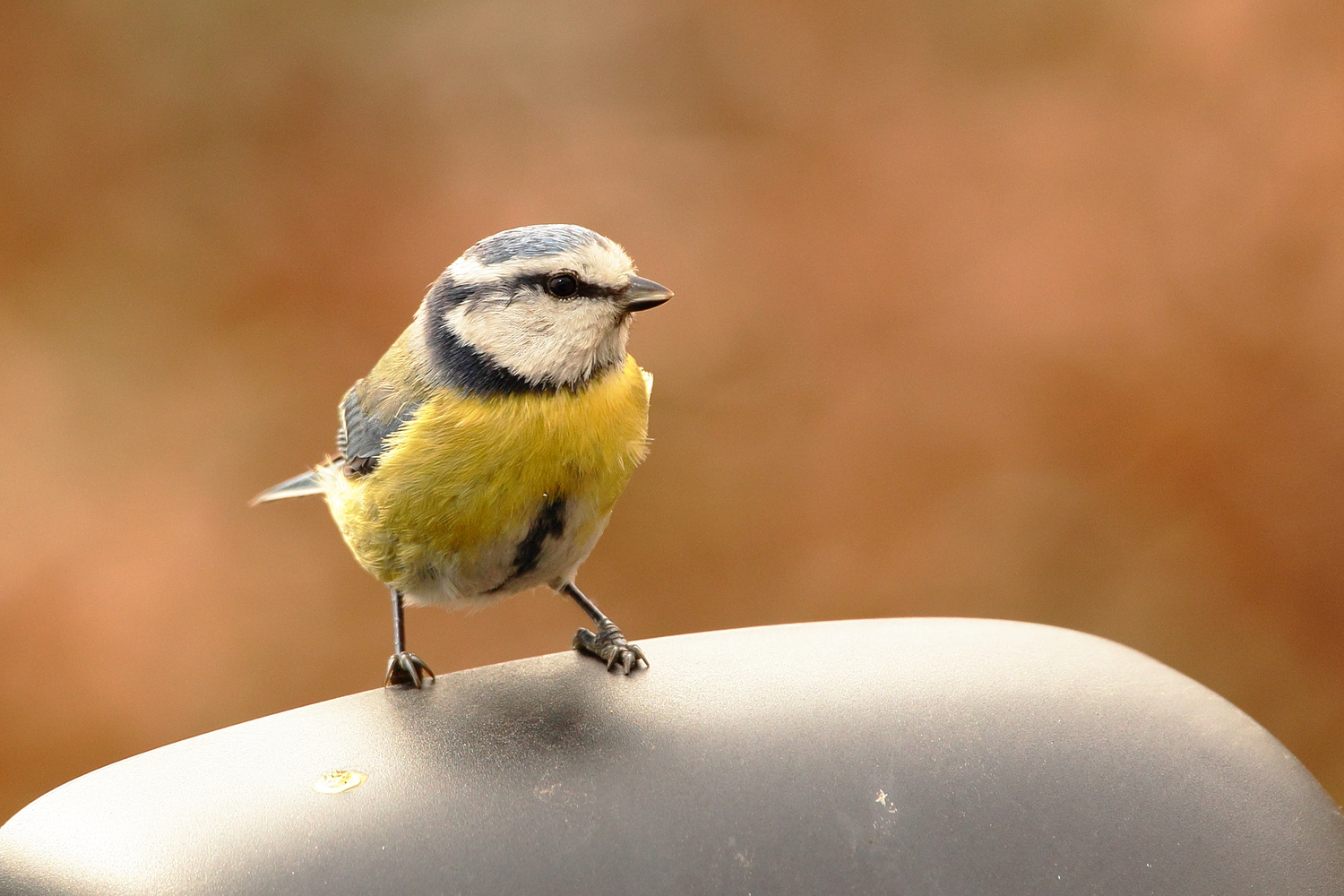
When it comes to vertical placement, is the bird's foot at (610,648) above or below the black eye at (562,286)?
below

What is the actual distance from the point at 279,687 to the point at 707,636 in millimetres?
1972

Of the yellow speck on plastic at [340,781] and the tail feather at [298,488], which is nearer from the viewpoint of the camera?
the yellow speck on plastic at [340,781]

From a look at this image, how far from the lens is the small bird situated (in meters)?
1.74

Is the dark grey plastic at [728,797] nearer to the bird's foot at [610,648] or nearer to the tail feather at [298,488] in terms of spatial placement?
the bird's foot at [610,648]

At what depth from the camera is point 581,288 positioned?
5.71 ft

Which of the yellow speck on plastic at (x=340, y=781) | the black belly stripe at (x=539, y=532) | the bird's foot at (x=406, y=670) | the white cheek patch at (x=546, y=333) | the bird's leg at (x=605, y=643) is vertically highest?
the white cheek patch at (x=546, y=333)

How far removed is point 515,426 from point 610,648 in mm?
323

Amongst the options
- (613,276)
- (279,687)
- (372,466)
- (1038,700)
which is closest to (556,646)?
(279,687)

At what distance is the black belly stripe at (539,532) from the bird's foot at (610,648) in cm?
14

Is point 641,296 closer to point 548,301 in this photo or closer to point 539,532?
point 548,301

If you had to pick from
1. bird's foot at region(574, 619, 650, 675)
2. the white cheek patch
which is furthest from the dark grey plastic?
the white cheek patch

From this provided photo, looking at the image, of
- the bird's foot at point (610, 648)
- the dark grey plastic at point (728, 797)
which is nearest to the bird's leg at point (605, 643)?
the bird's foot at point (610, 648)

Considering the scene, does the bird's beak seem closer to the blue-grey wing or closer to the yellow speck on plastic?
the blue-grey wing

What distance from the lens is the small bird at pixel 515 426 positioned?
1.74 meters
